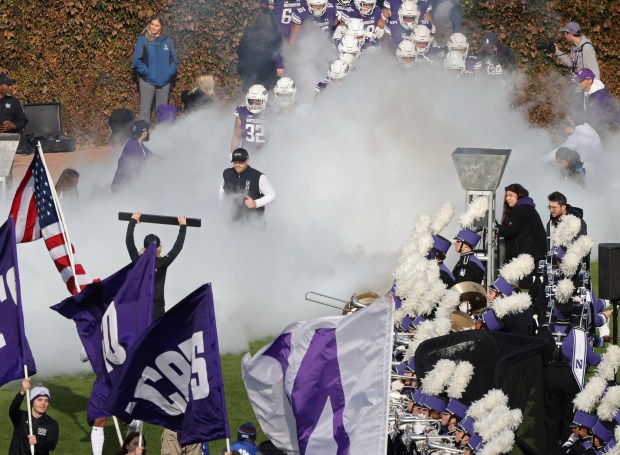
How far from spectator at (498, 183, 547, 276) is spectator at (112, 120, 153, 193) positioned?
16.3 ft

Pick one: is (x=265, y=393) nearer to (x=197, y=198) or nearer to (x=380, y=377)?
(x=380, y=377)

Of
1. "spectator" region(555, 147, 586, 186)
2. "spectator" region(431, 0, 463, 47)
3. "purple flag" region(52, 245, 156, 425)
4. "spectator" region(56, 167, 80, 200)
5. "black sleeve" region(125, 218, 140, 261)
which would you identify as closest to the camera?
"purple flag" region(52, 245, 156, 425)

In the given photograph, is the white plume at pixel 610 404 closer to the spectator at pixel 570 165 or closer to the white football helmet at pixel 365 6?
the spectator at pixel 570 165

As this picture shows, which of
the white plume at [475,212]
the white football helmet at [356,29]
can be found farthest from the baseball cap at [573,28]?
the white plume at [475,212]

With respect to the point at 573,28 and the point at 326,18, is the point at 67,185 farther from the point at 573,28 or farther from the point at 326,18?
the point at 573,28

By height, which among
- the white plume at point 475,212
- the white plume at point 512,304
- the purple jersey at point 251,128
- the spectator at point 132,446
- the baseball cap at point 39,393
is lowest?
the spectator at point 132,446

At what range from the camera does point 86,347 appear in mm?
12117

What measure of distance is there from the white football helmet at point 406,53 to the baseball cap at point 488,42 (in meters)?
2.04

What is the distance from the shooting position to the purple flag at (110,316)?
11844mm

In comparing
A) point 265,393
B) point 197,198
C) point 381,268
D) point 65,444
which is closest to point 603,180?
point 381,268

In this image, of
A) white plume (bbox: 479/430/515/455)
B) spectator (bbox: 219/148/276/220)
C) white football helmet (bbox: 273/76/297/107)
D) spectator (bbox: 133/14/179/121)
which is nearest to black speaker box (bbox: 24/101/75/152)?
spectator (bbox: 133/14/179/121)

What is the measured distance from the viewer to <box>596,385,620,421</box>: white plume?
10.9 metres

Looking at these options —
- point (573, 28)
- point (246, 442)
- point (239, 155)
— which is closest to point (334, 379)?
point (246, 442)

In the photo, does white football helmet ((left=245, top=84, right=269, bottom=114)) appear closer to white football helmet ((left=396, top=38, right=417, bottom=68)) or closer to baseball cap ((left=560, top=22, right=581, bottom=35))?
white football helmet ((left=396, top=38, right=417, bottom=68))
